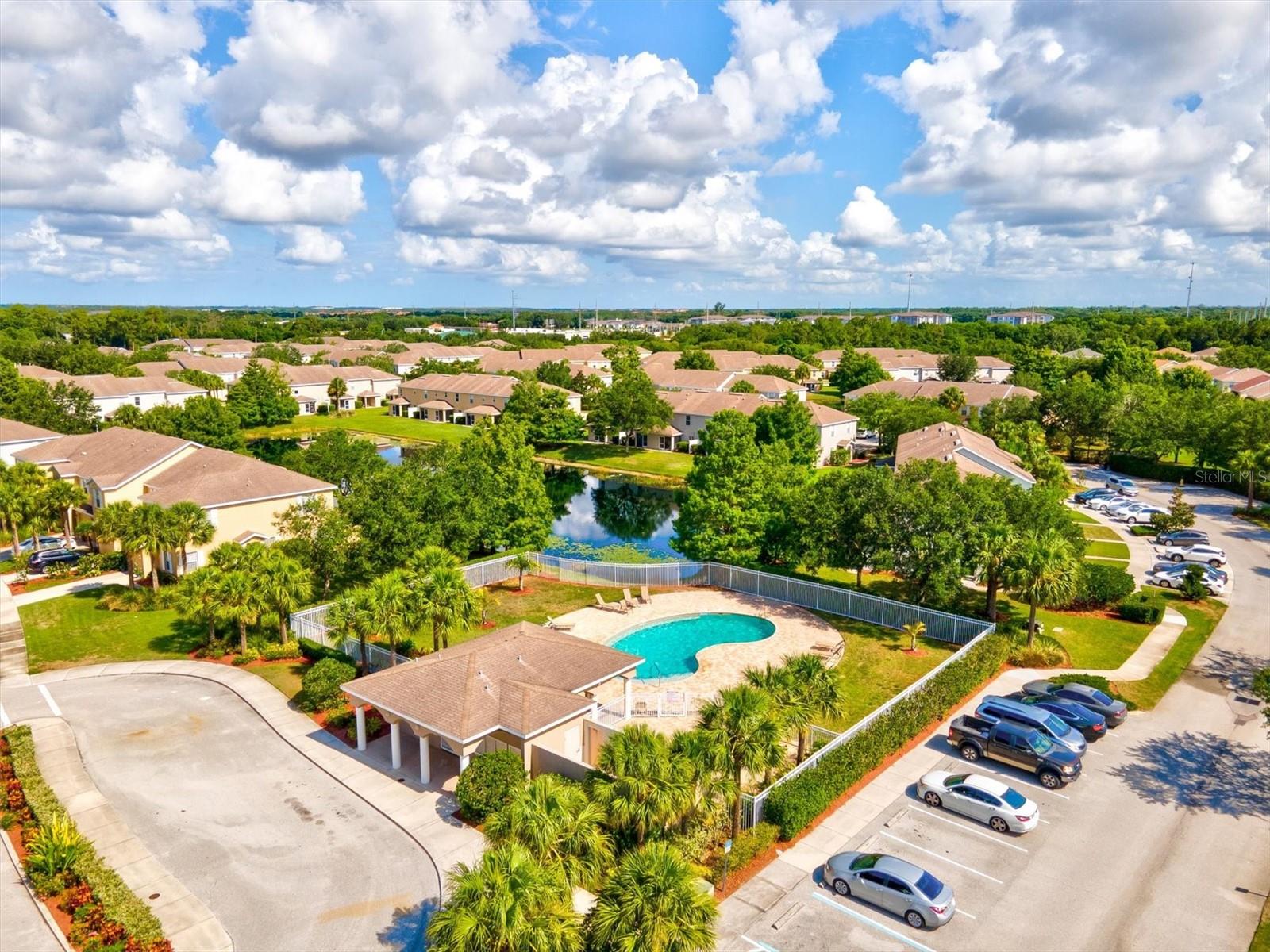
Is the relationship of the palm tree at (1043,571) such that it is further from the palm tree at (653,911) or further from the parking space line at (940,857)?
the palm tree at (653,911)

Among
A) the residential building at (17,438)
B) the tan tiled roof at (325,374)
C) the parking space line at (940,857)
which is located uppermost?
the tan tiled roof at (325,374)

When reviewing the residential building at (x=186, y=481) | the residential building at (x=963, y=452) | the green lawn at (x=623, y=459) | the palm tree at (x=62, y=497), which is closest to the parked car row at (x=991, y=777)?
the residential building at (x=963, y=452)

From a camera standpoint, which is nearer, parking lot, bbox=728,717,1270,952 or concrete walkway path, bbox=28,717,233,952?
concrete walkway path, bbox=28,717,233,952

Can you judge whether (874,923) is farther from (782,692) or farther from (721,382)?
(721,382)

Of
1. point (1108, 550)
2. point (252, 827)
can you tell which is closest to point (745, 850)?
point (252, 827)

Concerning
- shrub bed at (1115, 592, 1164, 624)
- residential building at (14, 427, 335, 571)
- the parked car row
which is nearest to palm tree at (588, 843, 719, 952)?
the parked car row

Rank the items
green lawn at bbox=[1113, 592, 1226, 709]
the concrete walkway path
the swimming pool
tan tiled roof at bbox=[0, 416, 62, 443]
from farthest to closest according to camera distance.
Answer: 1. tan tiled roof at bbox=[0, 416, 62, 443]
2. the swimming pool
3. green lawn at bbox=[1113, 592, 1226, 709]
4. the concrete walkway path

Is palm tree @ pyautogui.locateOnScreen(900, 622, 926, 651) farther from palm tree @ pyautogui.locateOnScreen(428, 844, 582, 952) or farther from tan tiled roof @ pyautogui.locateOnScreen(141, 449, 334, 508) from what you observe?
tan tiled roof @ pyautogui.locateOnScreen(141, 449, 334, 508)
